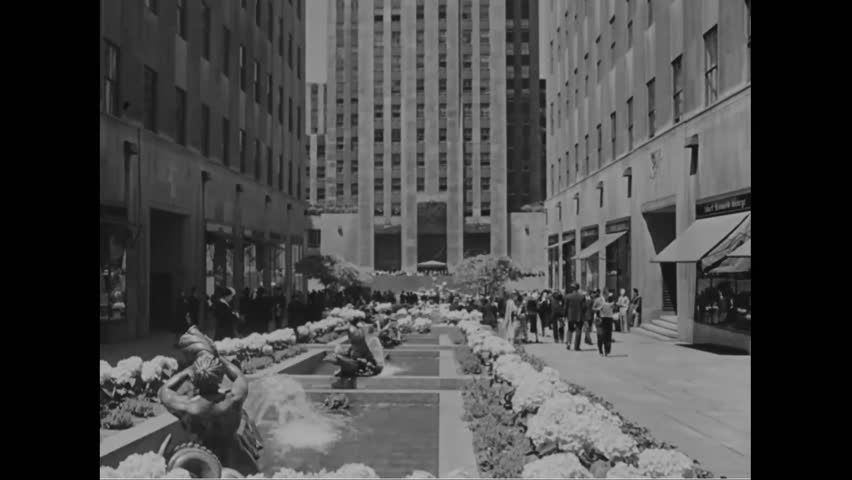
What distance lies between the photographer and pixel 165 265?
727 inches

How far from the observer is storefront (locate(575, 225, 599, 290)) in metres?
19.9

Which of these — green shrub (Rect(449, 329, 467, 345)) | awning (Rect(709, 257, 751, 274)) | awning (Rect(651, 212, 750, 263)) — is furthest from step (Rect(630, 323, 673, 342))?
awning (Rect(709, 257, 751, 274))

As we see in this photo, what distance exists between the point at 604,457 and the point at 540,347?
48.8 ft

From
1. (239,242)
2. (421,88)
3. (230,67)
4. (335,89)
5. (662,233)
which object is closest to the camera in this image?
(662,233)

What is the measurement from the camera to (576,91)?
77.1ft

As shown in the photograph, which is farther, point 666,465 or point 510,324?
point 510,324

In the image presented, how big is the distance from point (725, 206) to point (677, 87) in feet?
12.7

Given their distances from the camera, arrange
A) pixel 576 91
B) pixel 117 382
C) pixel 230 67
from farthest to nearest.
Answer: pixel 576 91
pixel 230 67
pixel 117 382

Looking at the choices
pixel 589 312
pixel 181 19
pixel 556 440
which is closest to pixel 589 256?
pixel 589 312

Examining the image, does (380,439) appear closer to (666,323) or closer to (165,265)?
(666,323)
